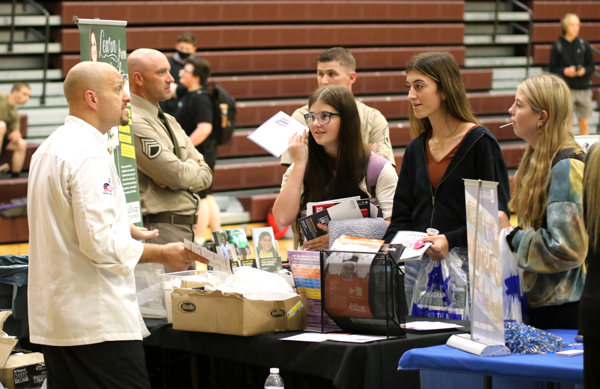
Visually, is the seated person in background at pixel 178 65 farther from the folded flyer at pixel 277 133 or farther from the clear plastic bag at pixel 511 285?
the clear plastic bag at pixel 511 285

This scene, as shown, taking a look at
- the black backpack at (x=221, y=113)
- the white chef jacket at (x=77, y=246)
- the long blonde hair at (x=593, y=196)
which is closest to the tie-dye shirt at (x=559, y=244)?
the long blonde hair at (x=593, y=196)

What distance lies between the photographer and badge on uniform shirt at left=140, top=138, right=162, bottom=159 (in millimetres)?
3283

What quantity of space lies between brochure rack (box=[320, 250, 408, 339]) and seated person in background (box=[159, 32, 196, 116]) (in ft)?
13.1

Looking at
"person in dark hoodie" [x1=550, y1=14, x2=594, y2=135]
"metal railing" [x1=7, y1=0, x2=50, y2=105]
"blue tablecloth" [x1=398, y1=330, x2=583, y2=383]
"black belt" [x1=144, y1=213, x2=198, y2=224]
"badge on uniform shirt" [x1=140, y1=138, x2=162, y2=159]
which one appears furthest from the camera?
"person in dark hoodie" [x1=550, y1=14, x2=594, y2=135]

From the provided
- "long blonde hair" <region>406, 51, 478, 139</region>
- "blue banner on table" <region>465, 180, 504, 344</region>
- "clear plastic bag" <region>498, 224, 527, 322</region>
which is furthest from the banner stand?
"long blonde hair" <region>406, 51, 478, 139</region>

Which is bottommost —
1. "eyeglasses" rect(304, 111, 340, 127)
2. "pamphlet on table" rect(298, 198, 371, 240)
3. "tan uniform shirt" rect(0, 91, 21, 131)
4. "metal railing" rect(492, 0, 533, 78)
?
"pamphlet on table" rect(298, 198, 371, 240)

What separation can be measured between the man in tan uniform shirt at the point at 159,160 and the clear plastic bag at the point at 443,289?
4.31 ft

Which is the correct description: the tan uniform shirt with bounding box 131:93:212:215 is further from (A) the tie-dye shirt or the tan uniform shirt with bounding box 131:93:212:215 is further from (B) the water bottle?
(A) the tie-dye shirt

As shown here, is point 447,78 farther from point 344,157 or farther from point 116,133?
point 116,133

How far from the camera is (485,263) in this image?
6.39 feet

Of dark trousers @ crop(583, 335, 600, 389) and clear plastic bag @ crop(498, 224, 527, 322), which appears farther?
clear plastic bag @ crop(498, 224, 527, 322)

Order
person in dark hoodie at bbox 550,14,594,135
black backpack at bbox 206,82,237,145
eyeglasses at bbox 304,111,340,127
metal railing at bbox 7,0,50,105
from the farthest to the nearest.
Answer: person in dark hoodie at bbox 550,14,594,135
metal railing at bbox 7,0,50,105
black backpack at bbox 206,82,237,145
eyeglasses at bbox 304,111,340,127

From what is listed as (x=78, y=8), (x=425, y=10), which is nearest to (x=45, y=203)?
(x=78, y=8)

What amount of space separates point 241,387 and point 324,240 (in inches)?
26.7
